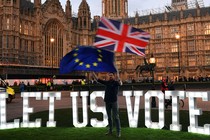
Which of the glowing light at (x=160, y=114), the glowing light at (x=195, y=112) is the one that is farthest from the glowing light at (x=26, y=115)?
the glowing light at (x=195, y=112)

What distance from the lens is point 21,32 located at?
6200cm

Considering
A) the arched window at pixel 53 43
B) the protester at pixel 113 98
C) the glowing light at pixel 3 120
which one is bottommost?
the glowing light at pixel 3 120

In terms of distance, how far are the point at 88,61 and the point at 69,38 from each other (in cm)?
6621

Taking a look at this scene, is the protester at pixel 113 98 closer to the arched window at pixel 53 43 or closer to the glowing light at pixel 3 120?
the glowing light at pixel 3 120

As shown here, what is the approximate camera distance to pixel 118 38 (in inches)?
417

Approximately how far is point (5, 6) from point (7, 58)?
1060 centimetres

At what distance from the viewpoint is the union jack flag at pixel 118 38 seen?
1043cm

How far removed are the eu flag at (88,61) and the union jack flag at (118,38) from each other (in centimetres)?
65

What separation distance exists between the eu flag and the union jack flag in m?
0.65

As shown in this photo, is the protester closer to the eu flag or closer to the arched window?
the eu flag

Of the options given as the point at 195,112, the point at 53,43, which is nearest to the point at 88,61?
the point at 195,112

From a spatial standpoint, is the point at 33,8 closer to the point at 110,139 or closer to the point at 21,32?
the point at 21,32

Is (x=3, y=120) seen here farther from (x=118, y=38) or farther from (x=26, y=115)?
(x=118, y=38)

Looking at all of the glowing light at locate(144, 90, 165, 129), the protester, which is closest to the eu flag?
the protester
